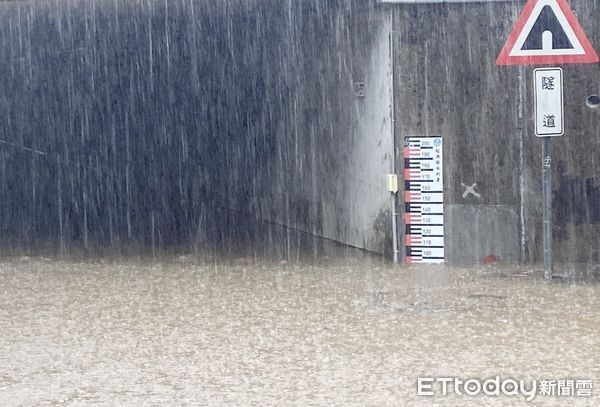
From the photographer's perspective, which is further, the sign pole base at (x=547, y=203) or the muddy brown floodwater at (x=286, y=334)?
the sign pole base at (x=547, y=203)

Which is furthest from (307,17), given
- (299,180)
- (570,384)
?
(570,384)

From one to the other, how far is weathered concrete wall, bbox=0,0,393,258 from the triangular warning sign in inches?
94.8

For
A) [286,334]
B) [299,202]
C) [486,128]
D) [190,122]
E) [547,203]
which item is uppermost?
[190,122]

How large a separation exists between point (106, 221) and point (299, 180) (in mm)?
3444

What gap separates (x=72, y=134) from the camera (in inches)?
741

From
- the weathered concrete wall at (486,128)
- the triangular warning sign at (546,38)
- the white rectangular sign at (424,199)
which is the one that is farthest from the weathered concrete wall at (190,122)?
A: the triangular warning sign at (546,38)

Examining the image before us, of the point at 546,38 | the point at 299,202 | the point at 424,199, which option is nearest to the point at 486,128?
the point at 424,199

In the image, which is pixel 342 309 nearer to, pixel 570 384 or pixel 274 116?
pixel 570 384

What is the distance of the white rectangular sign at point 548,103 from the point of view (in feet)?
35.3

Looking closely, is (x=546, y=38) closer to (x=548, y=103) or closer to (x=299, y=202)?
(x=548, y=103)

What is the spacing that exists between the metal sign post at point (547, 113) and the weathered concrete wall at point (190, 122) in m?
A: 2.18

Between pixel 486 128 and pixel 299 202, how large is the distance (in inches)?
165

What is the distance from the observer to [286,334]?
872 centimetres

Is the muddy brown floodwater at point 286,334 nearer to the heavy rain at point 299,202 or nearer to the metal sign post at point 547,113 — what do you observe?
the heavy rain at point 299,202
